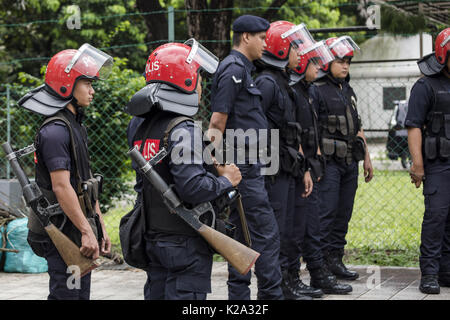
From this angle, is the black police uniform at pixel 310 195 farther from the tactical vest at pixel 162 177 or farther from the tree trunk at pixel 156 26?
the tree trunk at pixel 156 26

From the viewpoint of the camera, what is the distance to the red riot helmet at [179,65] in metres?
3.67

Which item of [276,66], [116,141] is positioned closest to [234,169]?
[276,66]

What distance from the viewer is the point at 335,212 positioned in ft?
20.7

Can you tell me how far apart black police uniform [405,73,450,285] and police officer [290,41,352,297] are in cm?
84

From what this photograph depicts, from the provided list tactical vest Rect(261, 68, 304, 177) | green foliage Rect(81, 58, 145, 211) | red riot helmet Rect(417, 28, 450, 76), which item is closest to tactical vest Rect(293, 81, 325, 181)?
tactical vest Rect(261, 68, 304, 177)

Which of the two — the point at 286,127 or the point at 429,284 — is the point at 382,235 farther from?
the point at 286,127

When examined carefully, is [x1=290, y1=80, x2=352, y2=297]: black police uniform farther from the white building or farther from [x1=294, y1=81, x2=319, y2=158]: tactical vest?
the white building

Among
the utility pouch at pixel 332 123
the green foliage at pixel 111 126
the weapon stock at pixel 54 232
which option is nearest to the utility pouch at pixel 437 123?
the utility pouch at pixel 332 123

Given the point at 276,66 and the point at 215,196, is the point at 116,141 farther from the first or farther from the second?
the point at 215,196

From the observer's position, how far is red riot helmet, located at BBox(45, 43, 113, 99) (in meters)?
4.24

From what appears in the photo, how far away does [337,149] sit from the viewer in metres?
6.28

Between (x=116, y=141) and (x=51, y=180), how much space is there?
411 cm

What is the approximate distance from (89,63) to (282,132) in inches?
68.6
